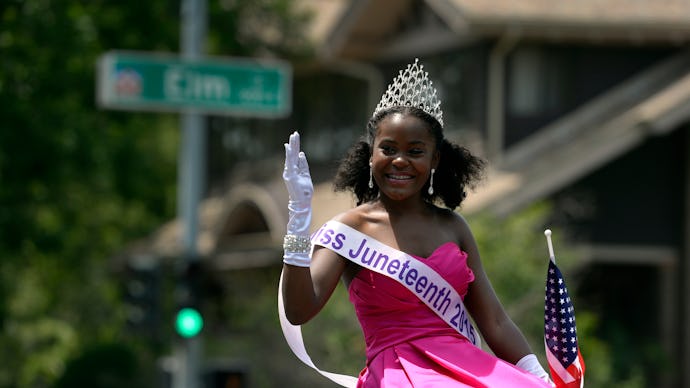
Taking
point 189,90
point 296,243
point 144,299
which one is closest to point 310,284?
point 296,243

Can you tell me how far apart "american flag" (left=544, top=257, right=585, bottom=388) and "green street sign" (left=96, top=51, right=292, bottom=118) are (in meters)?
8.38

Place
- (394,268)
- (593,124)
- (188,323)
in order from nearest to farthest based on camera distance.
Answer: (394,268), (188,323), (593,124)

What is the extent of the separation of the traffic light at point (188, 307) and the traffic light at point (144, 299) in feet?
0.86

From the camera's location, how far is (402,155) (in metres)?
5.07

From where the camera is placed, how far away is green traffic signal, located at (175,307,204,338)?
1395cm

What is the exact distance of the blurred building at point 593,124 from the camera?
19.5 m

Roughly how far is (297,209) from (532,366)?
1026mm

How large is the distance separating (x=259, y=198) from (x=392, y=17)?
3.74 meters

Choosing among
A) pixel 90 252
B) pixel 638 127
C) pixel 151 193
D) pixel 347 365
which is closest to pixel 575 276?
pixel 638 127

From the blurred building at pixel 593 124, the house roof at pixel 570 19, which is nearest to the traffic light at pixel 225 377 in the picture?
the blurred building at pixel 593 124

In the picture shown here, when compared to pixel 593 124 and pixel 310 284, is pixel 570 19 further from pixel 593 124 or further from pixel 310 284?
pixel 310 284

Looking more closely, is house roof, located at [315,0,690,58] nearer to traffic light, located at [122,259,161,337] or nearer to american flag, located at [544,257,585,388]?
traffic light, located at [122,259,161,337]

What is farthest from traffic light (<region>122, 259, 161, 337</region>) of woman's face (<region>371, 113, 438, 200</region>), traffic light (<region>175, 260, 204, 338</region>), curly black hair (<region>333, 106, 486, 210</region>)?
woman's face (<region>371, 113, 438, 200</region>)

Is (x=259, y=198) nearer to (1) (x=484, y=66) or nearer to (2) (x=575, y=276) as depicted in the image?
(1) (x=484, y=66)
